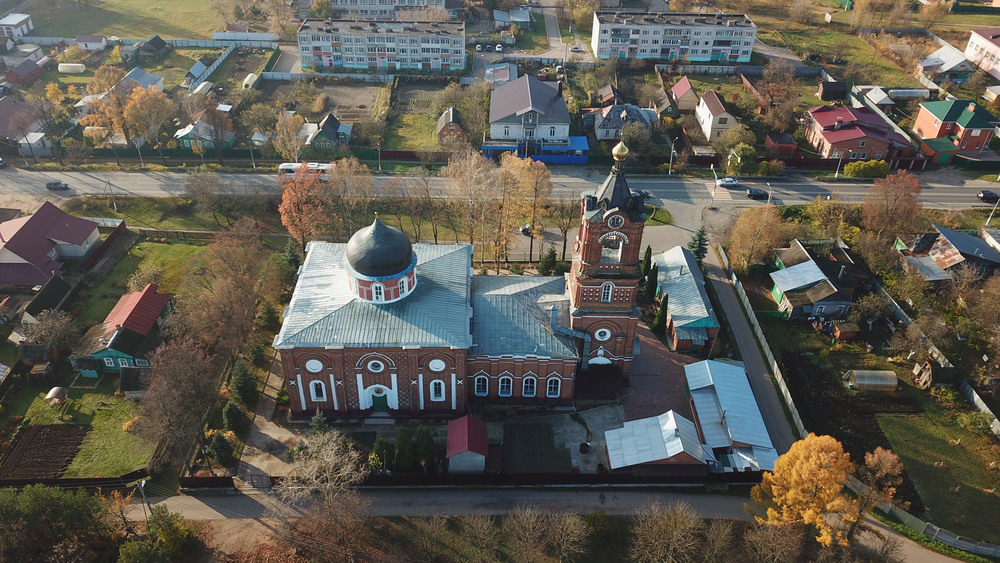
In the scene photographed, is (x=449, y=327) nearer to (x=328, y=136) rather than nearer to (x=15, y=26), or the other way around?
(x=328, y=136)

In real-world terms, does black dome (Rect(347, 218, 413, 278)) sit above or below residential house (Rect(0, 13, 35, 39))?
above

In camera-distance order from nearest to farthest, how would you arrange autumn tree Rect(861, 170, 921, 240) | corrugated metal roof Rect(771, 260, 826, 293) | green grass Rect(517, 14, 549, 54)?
Answer: corrugated metal roof Rect(771, 260, 826, 293), autumn tree Rect(861, 170, 921, 240), green grass Rect(517, 14, 549, 54)

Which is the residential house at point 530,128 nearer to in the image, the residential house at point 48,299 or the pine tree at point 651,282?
the pine tree at point 651,282

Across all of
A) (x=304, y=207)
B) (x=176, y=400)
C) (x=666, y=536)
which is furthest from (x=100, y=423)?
(x=666, y=536)

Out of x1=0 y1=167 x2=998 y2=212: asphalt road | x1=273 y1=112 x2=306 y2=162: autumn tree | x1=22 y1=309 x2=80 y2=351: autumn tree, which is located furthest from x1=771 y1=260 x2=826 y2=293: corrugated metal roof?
x1=22 y1=309 x2=80 y2=351: autumn tree

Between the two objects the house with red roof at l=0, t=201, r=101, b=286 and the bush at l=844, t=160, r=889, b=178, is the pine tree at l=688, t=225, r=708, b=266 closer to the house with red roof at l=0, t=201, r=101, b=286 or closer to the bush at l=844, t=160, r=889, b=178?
the bush at l=844, t=160, r=889, b=178
